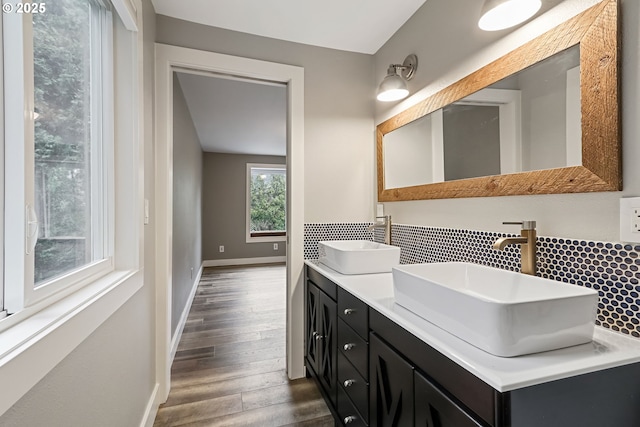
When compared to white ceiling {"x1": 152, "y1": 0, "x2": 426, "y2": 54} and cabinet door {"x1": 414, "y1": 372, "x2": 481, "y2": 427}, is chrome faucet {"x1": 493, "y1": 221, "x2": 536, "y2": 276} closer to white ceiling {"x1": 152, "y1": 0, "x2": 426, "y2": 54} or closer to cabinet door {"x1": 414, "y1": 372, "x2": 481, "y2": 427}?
cabinet door {"x1": 414, "y1": 372, "x2": 481, "y2": 427}

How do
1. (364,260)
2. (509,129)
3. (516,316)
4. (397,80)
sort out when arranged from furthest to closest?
1. (397,80)
2. (364,260)
3. (509,129)
4. (516,316)

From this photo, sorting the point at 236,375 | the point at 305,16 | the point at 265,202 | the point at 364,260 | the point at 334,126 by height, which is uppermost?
the point at 305,16

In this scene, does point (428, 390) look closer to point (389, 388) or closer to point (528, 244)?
point (389, 388)

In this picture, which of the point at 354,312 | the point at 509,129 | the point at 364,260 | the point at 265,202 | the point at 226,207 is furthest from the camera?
the point at 265,202

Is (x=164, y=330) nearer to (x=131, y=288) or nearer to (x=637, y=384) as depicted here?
(x=131, y=288)

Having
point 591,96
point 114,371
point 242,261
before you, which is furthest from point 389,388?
point 242,261

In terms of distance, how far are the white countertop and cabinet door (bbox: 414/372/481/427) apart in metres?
0.12

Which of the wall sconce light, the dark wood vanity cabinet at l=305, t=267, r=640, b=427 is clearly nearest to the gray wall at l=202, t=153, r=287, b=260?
the wall sconce light

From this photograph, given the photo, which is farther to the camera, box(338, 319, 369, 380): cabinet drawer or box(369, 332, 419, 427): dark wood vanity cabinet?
box(338, 319, 369, 380): cabinet drawer

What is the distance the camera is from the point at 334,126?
2.17 metres

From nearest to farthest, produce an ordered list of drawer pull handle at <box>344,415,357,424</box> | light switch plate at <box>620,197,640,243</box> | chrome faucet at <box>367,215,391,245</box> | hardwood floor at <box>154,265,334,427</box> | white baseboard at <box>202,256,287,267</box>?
1. light switch plate at <box>620,197,640,243</box>
2. drawer pull handle at <box>344,415,357,424</box>
3. hardwood floor at <box>154,265,334,427</box>
4. chrome faucet at <box>367,215,391,245</box>
5. white baseboard at <box>202,256,287,267</box>

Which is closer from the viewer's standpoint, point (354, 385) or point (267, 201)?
point (354, 385)

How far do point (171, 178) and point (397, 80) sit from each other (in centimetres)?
150

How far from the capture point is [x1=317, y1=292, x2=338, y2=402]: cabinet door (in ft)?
5.22
